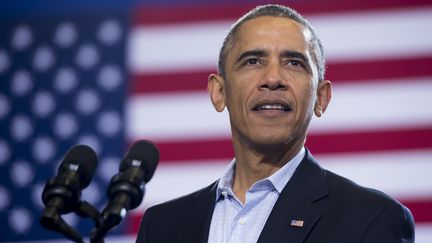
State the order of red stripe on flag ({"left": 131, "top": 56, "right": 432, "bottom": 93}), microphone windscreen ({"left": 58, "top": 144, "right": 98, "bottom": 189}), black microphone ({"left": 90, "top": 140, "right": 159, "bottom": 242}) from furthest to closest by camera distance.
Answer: red stripe on flag ({"left": 131, "top": 56, "right": 432, "bottom": 93})
microphone windscreen ({"left": 58, "top": 144, "right": 98, "bottom": 189})
black microphone ({"left": 90, "top": 140, "right": 159, "bottom": 242})

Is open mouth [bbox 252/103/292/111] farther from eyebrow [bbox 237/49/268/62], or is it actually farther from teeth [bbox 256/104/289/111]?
eyebrow [bbox 237/49/268/62]

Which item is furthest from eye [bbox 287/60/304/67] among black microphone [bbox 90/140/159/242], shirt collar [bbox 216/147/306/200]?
black microphone [bbox 90/140/159/242]

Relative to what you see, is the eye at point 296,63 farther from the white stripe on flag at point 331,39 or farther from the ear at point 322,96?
A: the white stripe on flag at point 331,39

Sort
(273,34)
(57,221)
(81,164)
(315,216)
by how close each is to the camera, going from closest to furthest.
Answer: (57,221)
(81,164)
(315,216)
(273,34)

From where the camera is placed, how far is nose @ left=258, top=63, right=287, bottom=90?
2.16m

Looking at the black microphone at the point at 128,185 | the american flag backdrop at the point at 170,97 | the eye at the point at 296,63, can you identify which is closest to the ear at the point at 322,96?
the eye at the point at 296,63

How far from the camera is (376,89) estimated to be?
358 cm

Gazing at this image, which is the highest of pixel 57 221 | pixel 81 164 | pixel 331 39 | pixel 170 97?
pixel 331 39

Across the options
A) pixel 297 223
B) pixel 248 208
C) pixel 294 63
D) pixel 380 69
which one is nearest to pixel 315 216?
pixel 297 223

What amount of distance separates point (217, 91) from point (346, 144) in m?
1.26

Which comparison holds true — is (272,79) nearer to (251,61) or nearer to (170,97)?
(251,61)

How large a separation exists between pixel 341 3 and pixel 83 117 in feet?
4.34

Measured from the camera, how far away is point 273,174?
87.4 inches

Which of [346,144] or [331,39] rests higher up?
[331,39]
